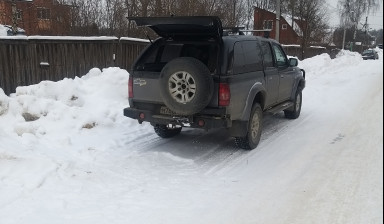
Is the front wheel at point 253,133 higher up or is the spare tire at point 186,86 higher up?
the spare tire at point 186,86

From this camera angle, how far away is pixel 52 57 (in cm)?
1055

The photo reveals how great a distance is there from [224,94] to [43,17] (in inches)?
483

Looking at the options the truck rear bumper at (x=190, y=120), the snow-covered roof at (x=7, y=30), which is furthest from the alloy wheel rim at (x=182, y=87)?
the snow-covered roof at (x=7, y=30)

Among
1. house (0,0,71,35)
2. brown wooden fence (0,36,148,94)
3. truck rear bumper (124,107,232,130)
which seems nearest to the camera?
truck rear bumper (124,107,232,130)

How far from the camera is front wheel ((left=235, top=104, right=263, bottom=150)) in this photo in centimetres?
635

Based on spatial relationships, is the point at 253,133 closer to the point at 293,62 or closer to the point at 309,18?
the point at 293,62

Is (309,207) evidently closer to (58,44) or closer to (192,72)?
(192,72)

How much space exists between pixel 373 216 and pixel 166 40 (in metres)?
4.18

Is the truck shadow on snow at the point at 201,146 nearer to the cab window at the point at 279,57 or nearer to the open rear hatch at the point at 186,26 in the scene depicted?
the cab window at the point at 279,57

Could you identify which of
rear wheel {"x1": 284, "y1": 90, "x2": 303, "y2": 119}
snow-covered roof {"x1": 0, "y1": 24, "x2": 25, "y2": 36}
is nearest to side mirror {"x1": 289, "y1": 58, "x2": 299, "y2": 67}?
rear wheel {"x1": 284, "y1": 90, "x2": 303, "y2": 119}

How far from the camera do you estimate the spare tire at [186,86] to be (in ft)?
18.0

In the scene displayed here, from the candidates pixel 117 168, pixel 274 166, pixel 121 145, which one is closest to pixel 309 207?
pixel 274 166

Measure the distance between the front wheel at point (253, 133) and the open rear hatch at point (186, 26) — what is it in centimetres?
145

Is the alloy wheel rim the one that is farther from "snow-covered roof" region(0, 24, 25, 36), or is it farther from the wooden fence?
"snow-covered roof" region(0, 24, 25, 36)
